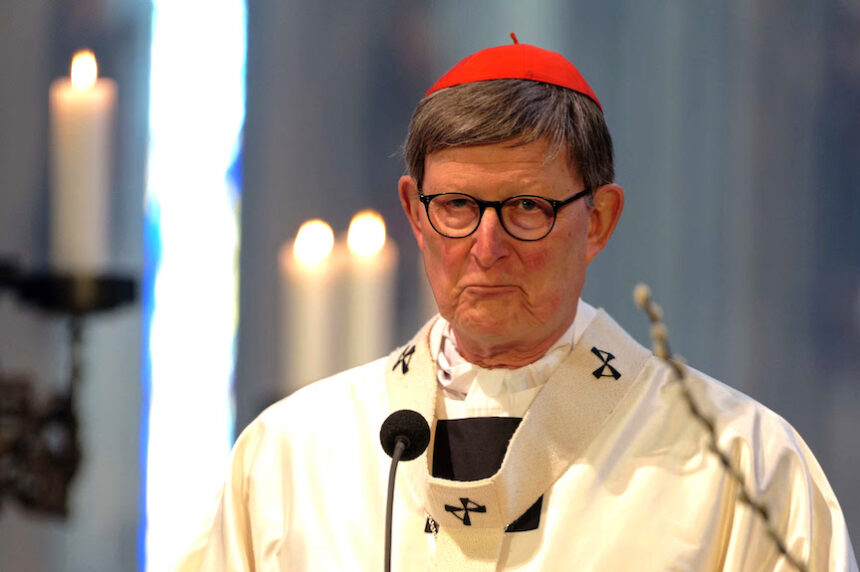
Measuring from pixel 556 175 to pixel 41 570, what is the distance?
2.64 m

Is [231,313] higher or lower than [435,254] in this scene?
lower

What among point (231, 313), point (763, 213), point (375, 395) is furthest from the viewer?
point (231, 313)

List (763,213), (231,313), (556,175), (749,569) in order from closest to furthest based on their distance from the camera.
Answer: (749,569)
(556,175)
(763,213)
(231,313)

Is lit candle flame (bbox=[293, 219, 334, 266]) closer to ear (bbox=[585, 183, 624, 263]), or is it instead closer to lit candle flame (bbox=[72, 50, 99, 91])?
lit candle flame (bbox=[72, 50, 99, 91])

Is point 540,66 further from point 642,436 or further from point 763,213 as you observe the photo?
point 763,213

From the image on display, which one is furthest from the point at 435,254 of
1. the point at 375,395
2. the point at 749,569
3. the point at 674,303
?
the point at 674,303

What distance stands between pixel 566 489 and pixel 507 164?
709mm

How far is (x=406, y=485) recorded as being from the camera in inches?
105

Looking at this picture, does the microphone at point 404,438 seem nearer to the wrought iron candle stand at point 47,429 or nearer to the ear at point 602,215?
the ear at point 602,215

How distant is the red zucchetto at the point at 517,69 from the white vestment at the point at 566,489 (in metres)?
0.56

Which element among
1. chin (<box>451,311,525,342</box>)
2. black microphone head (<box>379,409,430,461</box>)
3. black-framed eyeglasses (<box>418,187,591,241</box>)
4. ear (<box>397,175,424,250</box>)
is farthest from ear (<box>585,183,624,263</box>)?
black microphone head (<box>379,409,430,461</box>)

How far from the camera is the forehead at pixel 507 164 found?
2.54 meters

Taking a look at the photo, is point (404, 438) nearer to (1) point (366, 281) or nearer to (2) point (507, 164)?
(2) point (507, 164)

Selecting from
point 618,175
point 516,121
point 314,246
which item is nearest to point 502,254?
point 516,121
